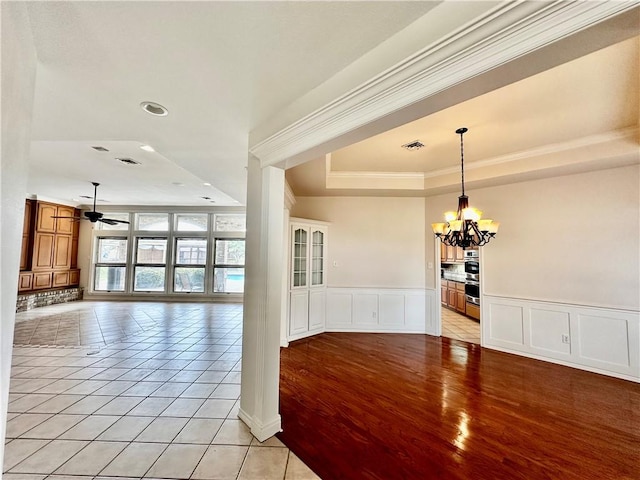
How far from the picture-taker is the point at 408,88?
4.24 feet

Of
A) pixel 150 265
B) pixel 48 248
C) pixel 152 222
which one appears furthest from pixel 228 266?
pixel 48 248

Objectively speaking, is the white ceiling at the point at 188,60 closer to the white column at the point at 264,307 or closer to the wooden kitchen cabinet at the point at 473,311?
the white column at the point at 264,307

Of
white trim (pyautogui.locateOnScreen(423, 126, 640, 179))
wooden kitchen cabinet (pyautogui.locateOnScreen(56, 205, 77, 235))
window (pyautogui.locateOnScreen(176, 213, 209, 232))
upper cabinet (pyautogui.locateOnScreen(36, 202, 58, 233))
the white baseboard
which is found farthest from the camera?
window (pyautogui.locateOnScreen(176, 213, 209, 232))

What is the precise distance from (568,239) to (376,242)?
2690 mm

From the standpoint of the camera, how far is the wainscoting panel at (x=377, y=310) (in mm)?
5027

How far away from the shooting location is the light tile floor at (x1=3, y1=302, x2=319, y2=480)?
1844mm

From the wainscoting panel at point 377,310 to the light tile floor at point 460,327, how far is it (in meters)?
0.62

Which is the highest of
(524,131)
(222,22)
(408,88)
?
(524,131)

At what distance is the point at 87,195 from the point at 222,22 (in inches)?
297

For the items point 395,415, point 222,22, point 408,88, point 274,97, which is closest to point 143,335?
point 395,415

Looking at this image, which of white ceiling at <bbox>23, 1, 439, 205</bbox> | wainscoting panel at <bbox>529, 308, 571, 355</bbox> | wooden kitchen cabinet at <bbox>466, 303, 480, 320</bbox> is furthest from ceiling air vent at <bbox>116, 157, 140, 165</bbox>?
wooden kitchen cabinet at <bbox>466, 303, 480, 320</bbox>

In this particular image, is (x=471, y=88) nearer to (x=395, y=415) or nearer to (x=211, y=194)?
(x=395, y=415)

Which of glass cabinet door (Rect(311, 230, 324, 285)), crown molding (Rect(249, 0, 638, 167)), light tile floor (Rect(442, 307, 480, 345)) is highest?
crown molding (Rect(249, 0, 638, 167))

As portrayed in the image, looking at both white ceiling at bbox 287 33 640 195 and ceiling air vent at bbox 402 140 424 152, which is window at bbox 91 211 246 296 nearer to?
white ceiling at bbox 287 33 640 195
